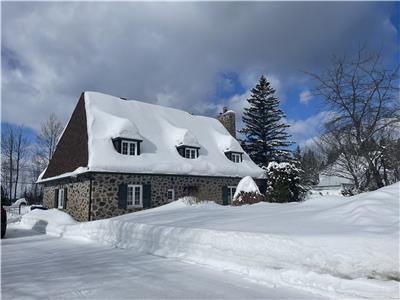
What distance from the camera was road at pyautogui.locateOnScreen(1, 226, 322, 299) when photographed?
18.0ft

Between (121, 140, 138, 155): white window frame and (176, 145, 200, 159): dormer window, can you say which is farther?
(176, 145, 200, 159): dormer window

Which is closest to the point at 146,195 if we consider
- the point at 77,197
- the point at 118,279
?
the point at 77,197

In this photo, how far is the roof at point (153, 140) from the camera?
1944 centimetres

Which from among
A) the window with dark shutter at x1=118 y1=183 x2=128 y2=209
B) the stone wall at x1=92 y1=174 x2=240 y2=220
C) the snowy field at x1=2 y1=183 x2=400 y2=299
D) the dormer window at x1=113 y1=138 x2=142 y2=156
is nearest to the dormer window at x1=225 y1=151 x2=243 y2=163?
the stone wall at x1=92 y1=174 x2=240 y2=220

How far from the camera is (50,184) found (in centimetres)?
2350

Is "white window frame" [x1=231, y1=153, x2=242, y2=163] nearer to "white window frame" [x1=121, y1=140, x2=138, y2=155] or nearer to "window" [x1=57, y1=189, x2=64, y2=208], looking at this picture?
"white window frame" [x1=121, y1=140, x2=138, y2=155]

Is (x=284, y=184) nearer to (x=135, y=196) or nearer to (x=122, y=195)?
(x=135, y=196)

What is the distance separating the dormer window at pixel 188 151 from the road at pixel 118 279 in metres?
13.5

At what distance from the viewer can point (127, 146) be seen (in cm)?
2030

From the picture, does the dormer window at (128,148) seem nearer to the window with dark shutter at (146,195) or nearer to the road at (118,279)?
the window with dark shutter at (146,195)

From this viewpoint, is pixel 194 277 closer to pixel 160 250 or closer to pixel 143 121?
pixel 160 250

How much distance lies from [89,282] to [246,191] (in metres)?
14.2

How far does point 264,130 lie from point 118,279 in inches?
1256

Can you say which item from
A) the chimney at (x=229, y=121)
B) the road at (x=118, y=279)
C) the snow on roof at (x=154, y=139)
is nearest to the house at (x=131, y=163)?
the snow on roof at (x=154, y=139)
